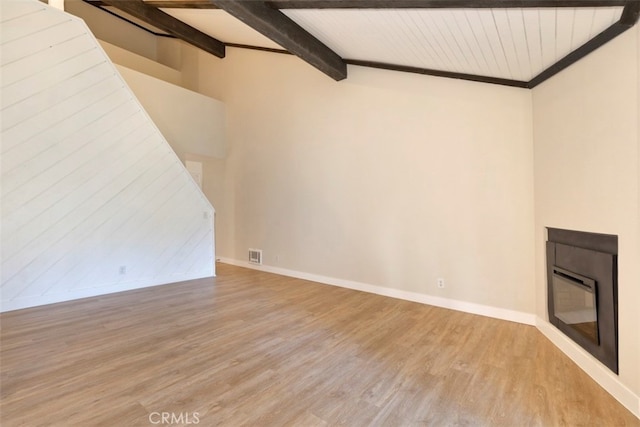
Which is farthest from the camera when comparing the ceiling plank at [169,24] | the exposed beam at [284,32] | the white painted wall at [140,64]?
the white painted wall at [140,64]

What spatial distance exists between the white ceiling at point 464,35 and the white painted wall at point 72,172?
2.89 m

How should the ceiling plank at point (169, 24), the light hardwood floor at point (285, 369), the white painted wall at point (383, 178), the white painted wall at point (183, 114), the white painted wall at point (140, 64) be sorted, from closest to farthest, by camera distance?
1. the light hardwood floor at point (285, 369)
2. the white painted wall at point (383, 178)
3. the ceiling plank at point (169, 24)
4. the white painted wall at point (183, 114)
5. the white painted wall at point (140, 64)

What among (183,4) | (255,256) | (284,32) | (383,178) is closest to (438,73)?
(383,178)

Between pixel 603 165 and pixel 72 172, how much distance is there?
18.6ft

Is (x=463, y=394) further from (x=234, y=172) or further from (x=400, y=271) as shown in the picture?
(x=234, y=172)

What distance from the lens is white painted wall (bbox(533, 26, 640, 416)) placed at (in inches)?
77.7

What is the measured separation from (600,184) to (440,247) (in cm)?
192

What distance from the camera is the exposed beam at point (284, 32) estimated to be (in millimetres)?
3020

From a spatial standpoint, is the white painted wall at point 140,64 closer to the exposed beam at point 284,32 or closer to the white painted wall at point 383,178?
the white painted wall at point 383,178

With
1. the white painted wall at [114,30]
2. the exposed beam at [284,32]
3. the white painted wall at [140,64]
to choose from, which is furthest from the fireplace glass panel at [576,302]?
the white painted wall at [114,30]

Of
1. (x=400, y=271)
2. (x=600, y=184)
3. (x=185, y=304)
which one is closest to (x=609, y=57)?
(x=600, y=184)

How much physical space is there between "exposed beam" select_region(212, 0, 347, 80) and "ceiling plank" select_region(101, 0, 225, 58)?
11.4 feet

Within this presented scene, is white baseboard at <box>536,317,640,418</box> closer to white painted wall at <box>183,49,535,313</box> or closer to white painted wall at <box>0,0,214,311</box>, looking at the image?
white painted wall at <box>183,49,535,313</box>

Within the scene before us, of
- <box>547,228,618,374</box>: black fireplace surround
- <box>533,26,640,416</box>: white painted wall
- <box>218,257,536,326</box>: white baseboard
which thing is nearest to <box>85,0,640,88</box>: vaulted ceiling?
<box>533,26,640,416</box>: white painted wall
